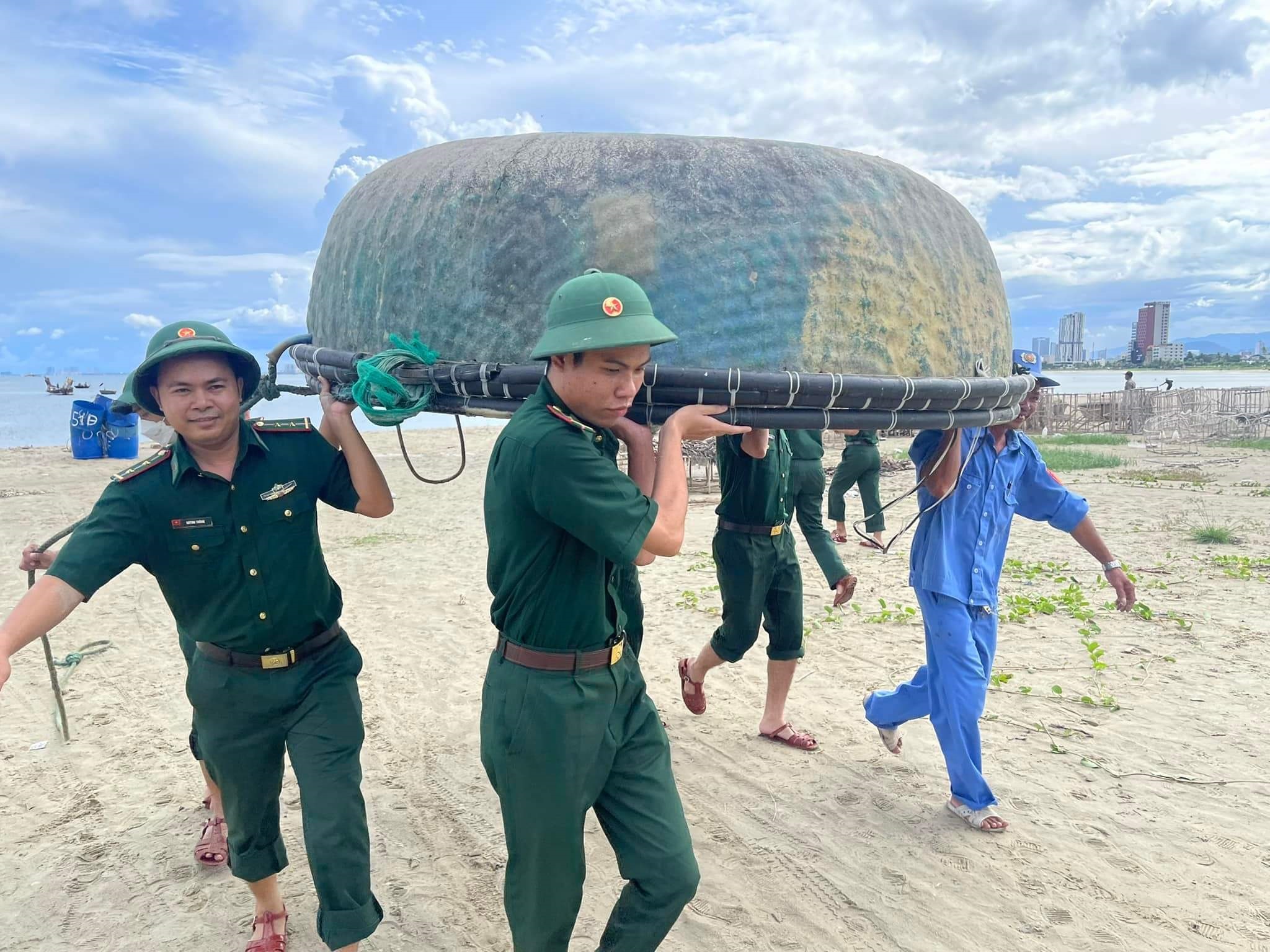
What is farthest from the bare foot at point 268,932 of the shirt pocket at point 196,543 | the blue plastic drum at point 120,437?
the blue plastic drum at point 120,437

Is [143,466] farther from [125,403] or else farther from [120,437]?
[120,437]

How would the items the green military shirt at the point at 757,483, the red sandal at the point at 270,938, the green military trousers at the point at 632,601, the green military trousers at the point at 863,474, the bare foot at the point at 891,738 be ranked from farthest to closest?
the green military trousers at the point at 863,474 < the bare foot at the point at 891,738 < the green military shirt at the point at 757,483 < the green military trousers at the point at 632,601 < the red sandal at the point at 270,938

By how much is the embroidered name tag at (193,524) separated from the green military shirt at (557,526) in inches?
34.2

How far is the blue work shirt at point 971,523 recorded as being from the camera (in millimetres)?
3371

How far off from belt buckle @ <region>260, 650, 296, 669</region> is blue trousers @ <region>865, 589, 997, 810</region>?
2.32m

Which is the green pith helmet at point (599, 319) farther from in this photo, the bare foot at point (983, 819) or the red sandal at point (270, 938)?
the bare foot at point (983, 819)

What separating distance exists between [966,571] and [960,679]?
0.43 metres

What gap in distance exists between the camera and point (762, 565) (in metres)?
3.99

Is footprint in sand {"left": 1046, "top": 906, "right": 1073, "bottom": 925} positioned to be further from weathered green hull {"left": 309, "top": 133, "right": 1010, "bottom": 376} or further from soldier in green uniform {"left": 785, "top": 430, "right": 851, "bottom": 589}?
soldier in green uniform {"left": 785, "top": 430, "right": 851, "bottom": 589}

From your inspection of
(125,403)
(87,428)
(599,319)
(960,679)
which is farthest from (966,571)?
(87,428)

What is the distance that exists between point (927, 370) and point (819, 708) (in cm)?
301

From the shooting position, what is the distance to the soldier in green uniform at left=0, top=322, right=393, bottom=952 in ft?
7.80

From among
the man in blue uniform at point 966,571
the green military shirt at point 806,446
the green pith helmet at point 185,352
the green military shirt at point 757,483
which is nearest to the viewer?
the green pith helmet at point 185,352

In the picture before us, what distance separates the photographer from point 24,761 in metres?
4.17
